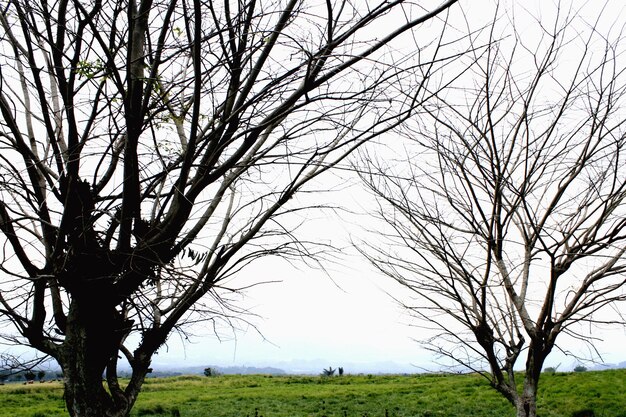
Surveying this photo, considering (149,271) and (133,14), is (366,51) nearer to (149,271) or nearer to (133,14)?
(133,14)

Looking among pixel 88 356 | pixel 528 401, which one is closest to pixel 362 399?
pixel 528 401

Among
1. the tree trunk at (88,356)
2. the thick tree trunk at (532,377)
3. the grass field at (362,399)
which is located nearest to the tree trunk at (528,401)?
the thick tree trunk at (532,377)

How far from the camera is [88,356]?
10.1 ft

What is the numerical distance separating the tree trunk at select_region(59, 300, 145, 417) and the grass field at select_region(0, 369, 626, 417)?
47.1 ft

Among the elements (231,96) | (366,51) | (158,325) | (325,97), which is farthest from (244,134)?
(158,325)

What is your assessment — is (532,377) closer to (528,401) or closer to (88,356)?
(528,401)

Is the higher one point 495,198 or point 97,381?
point 495,198

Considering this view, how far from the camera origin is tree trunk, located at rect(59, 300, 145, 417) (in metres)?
3.01

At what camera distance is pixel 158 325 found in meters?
3.64

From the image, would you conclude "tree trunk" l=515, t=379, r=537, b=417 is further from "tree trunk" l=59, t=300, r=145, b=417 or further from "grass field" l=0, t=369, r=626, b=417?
"grass field" l=0, t=369, r=626, b=417

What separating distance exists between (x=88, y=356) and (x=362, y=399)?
20.1m

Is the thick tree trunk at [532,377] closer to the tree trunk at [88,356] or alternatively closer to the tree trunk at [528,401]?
the tree trunk at [528,401]

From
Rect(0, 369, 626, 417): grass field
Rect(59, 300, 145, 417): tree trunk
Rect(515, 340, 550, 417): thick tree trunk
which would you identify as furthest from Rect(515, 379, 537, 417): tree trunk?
Rect(0, 369, 626, 417): grass field

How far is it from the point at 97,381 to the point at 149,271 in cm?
74
